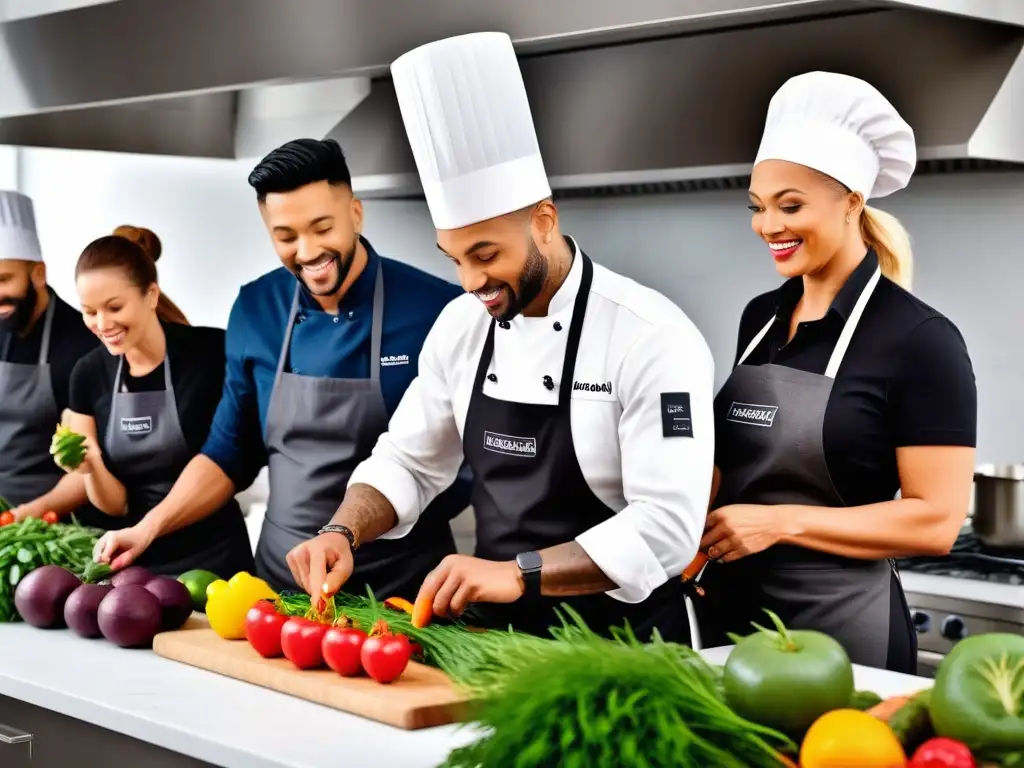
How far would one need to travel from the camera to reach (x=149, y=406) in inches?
121

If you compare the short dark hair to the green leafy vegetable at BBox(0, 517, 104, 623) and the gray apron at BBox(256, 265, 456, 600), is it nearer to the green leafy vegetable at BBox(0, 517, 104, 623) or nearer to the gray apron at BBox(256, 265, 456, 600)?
the gray apron at BBox(256, 265, 456, 600)

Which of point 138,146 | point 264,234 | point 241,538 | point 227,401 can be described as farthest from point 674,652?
point 264,234

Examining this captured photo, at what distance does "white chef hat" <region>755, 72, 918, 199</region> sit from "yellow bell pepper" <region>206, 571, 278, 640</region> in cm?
110

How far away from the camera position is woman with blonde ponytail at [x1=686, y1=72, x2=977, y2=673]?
197cm

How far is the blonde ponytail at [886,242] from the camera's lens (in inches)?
85.8

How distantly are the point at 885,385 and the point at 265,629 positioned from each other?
3.42 ft

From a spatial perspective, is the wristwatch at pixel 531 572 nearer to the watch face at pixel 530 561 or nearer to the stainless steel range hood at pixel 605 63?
the watch face at pixel 530 561

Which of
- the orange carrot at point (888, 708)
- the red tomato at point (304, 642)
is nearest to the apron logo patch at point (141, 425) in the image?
the red tomato at point (304, 642)

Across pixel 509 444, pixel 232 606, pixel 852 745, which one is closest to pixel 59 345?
pixel 232 606

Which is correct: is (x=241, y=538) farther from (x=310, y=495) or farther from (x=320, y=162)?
(x=320, y=162)

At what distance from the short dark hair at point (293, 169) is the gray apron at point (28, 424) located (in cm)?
151

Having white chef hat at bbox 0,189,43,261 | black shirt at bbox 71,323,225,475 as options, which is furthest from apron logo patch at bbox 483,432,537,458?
white chef hat at bbox 0,189,43,261

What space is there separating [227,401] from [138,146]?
4.59ft

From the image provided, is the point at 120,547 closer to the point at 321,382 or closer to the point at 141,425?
the point at 321,382
